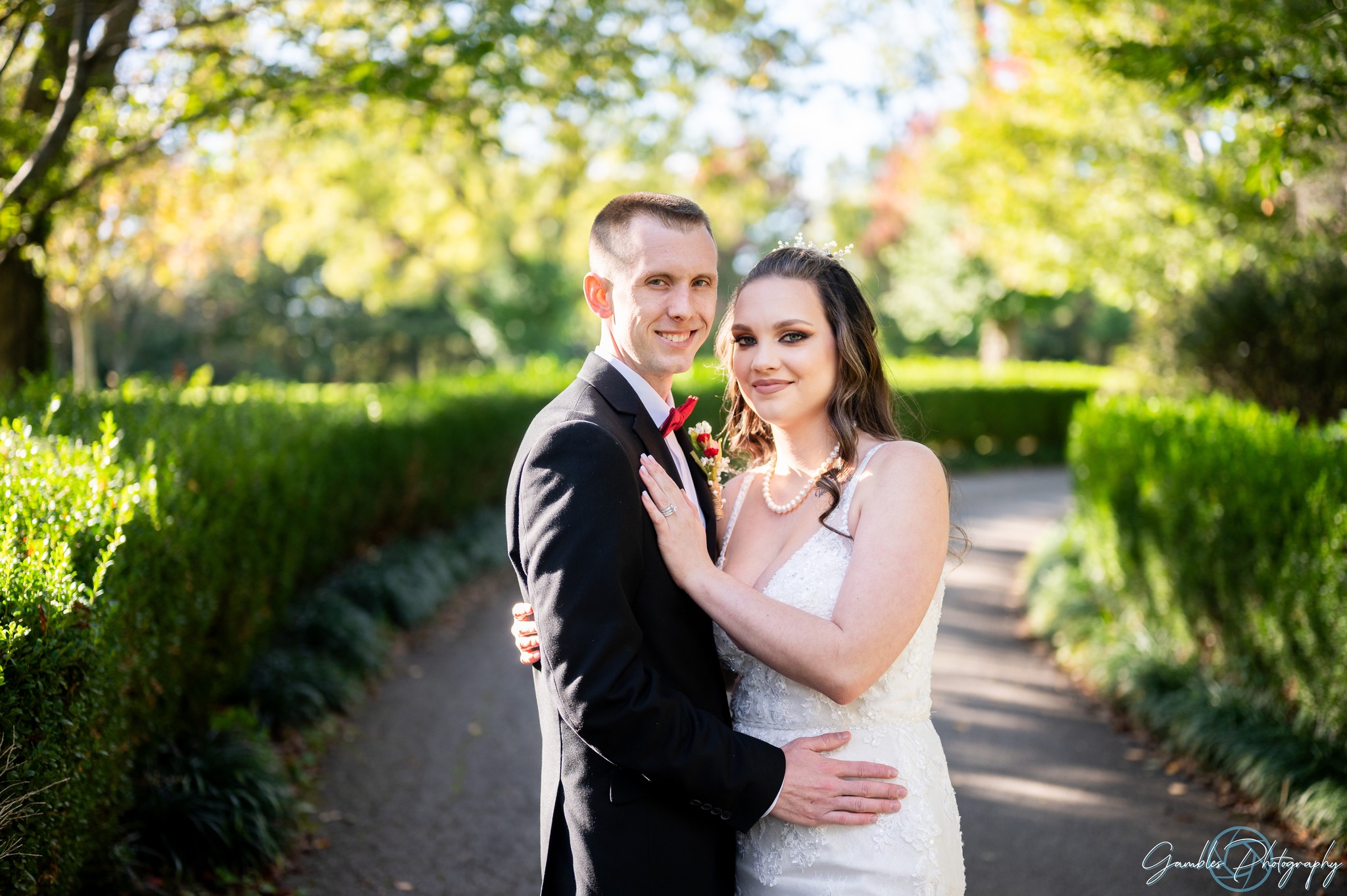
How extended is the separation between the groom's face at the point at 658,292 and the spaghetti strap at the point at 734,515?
59 centimetres

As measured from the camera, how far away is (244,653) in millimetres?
5395

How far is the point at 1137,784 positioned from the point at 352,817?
4356 mm

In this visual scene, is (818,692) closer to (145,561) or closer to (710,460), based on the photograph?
(710,460)

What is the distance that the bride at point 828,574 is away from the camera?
2363mm

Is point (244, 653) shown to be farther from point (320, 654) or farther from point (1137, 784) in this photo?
point (1137, 784)

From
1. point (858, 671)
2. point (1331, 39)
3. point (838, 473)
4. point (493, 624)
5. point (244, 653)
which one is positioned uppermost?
point (1331, 39)

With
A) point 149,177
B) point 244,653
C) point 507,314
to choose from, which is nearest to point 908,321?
point 507,314

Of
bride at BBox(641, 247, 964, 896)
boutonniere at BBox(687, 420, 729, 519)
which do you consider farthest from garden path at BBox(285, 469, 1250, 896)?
boutonniere at BBox(687, 420, 729, 519)

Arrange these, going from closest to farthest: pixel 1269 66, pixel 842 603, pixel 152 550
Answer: pixel 842 603
pixel 152 550
pixel 1269 66

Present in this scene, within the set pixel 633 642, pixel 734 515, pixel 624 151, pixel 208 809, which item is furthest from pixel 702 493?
pixel 624 151

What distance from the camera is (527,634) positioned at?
2699mm

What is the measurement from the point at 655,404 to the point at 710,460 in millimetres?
330

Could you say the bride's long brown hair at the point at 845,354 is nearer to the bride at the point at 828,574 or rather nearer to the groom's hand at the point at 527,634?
the bride at the point at 828,574

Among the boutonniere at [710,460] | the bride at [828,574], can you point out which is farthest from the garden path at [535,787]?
the boutonniere at [710,460]
